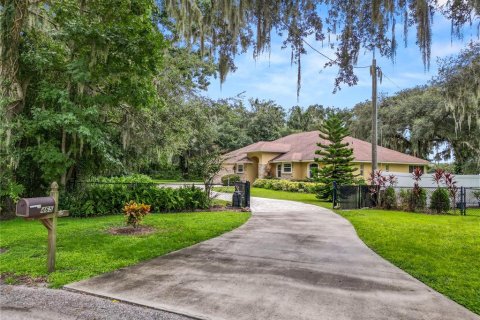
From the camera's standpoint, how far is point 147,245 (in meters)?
6.63

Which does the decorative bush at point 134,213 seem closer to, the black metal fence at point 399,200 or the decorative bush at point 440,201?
the black metal fence at point 399,200

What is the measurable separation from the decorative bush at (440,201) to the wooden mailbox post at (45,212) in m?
13.2

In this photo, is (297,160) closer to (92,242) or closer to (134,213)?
(134,213)

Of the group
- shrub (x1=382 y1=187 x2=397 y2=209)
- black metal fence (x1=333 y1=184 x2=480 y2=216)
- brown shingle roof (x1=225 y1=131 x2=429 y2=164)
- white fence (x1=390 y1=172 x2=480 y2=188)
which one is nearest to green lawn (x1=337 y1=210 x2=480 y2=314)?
black metal fence (x1=333 y1=184 x2=480 y2=216)

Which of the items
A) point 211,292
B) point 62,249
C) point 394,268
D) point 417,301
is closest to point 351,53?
point 394,268

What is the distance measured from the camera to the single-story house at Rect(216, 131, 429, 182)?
2444 centimetres

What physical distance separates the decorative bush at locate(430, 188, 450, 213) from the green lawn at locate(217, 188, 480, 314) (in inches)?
95.6

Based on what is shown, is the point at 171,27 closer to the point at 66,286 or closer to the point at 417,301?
the point at 66,286

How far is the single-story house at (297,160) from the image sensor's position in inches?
962

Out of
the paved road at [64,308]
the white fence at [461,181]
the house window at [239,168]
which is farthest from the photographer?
the house window at [239,168]

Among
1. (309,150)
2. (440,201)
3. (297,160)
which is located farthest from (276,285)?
(309,150)

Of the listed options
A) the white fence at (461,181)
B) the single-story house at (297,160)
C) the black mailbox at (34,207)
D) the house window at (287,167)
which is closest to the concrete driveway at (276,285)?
the black mailbox at (34,207)

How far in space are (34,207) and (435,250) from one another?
6.93 m

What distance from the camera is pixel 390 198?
14.0 meters
